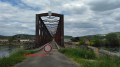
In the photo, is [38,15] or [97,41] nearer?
[38,15]

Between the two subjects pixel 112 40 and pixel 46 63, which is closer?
pixel 46 63

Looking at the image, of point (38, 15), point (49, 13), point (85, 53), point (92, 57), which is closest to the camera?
point (92, 57)

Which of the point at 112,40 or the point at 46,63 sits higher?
the point at 112,40

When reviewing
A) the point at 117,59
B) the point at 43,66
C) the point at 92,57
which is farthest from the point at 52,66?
the point at 92,57

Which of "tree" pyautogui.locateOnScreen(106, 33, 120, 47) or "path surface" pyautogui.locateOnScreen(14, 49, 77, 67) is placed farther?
"tree" pyautogui.locateOnScreen(106, 33, 120, 47)

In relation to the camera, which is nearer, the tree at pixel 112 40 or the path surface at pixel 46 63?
the path surface at pixel 46 63

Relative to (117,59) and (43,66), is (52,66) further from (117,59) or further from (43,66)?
(117,59)

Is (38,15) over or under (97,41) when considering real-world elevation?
over

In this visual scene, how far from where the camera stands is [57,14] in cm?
5566

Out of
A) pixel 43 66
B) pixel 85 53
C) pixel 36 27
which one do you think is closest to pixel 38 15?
pixel 36 27

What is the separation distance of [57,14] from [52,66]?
41.3 metres

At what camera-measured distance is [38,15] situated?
52.9 meters

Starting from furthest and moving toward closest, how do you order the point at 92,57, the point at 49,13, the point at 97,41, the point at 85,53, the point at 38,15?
the point at 97,41 < the point at 38,15 < the point at 49,13 < the point at 85,53 < the point at 92,57

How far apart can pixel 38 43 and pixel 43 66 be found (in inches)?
1478
